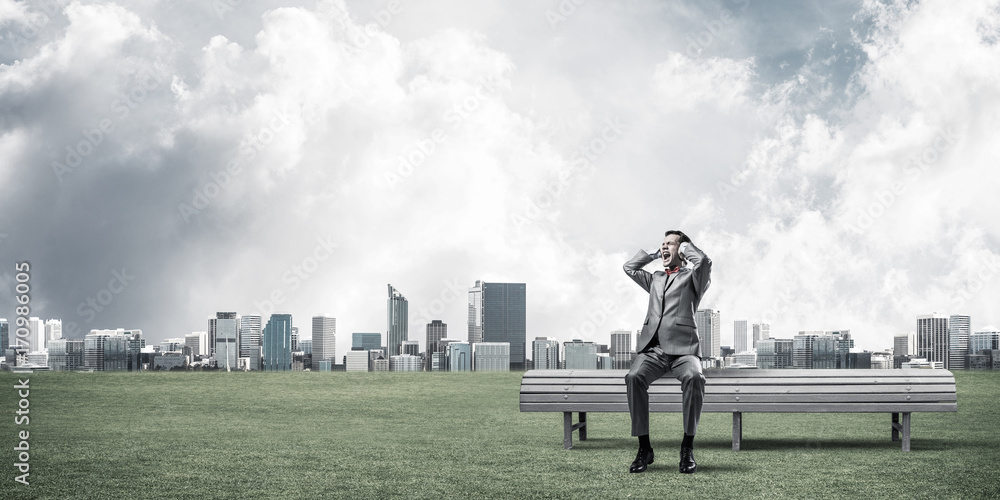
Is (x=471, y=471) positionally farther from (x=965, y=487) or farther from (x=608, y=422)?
(x=608, y=422)

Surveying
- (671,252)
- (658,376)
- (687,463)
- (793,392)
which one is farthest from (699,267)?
(793,392)

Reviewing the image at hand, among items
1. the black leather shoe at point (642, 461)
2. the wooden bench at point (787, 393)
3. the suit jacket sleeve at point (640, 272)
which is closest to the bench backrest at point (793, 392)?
the wooden bench at point (787, 393)

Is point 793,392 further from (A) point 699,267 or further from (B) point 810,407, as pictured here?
(A) point 699,267

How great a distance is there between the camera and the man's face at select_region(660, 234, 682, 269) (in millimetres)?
7922

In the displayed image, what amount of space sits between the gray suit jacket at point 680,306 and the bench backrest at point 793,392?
104 cm

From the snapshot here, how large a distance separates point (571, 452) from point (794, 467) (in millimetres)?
2178

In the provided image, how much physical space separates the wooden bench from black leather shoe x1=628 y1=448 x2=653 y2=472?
1.27 m

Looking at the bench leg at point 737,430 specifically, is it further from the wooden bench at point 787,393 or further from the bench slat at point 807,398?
the bench slat at point 807,398

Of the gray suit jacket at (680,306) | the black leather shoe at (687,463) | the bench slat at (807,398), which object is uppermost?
the gray suit jacket at (680,306)

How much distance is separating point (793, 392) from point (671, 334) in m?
1.90

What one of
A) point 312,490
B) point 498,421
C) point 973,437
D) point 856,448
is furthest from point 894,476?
point 498,421

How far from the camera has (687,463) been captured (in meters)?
7.37

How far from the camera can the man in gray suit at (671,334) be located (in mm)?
7516

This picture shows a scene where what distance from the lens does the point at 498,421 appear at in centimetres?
1276
